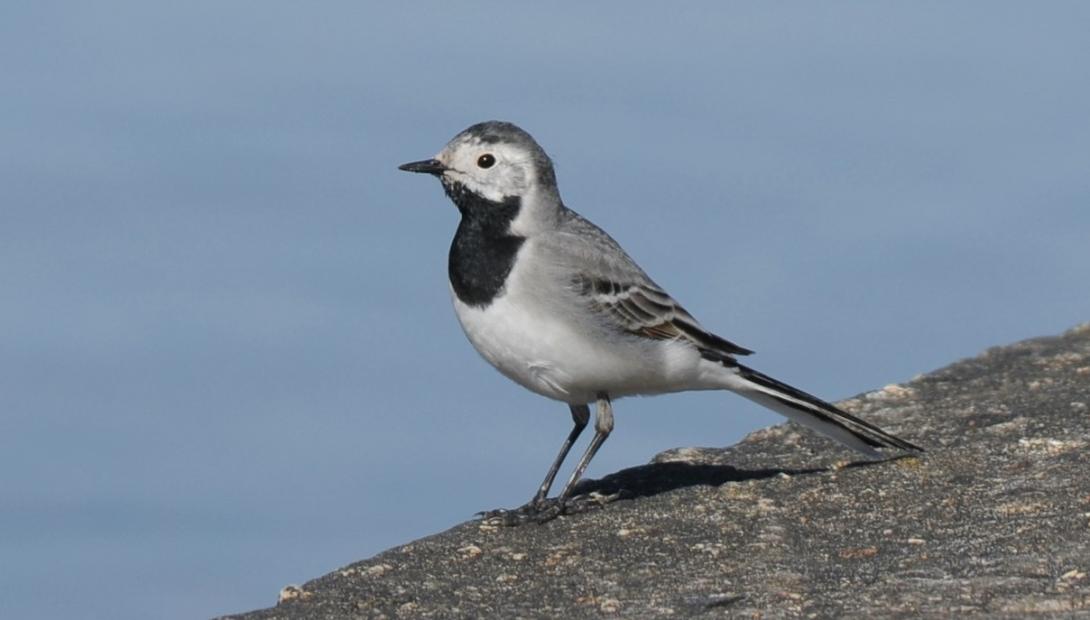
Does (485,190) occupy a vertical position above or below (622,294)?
above

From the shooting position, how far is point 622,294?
842cm

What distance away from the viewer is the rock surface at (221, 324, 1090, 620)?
20.1 feet

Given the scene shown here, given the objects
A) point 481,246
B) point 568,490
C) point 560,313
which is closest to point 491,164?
point 481,246

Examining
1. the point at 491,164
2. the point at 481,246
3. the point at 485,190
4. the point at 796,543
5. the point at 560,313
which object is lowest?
the point at 796,543

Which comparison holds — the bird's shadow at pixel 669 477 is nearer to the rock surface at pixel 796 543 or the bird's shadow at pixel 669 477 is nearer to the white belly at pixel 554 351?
the rock surface at pixel 796 543

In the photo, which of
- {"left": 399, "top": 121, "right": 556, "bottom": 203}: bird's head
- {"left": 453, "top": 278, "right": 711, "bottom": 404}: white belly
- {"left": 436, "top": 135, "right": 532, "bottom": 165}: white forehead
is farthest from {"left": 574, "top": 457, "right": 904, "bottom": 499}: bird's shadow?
{"left": 436, "top": 135, "right": 532, "bottom": 165}: white forehead

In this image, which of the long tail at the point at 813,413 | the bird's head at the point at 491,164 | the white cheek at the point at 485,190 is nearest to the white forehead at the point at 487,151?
the bird's head at the point at 491,164

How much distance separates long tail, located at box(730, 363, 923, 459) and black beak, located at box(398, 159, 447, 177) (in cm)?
175

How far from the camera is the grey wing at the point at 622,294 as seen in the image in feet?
27.2

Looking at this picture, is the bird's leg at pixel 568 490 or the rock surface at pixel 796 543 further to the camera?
the bird's leg at pixel 568 490

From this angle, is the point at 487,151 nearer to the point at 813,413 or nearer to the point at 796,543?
the point at 813,413

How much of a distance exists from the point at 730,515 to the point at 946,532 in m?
0.99

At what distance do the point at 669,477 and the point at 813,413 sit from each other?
0.77 meters

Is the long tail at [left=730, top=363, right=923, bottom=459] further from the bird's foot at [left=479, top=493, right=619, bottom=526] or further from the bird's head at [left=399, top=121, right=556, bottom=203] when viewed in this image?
the bird's head at [left=399, top=121, right=556, bottom=203]
